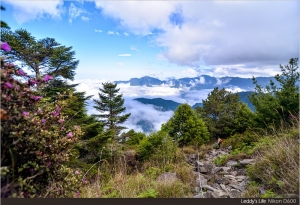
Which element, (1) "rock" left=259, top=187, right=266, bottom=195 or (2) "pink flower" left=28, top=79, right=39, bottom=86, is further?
(1) "rock" left=259, top=187, right=266, bottom=195

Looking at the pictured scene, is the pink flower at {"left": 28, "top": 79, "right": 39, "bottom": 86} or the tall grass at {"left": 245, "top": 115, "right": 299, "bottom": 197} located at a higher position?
the pink flower at {"left": 28, "top": 79, "right": 39, "bottom": 86}

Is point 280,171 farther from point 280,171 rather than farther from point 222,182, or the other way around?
point 222,182

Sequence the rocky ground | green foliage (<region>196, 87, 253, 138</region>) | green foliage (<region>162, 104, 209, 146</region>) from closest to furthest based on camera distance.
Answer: the rocky ground → green foliage (<region>162, 104, 209, 146</region>) → green foliage (<region>196, 87, 253, 138</region>)

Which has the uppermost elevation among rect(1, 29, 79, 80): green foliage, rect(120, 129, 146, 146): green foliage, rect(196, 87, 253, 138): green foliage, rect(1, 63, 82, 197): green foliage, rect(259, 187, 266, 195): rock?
rect(1, 29, 79, 80): green foliage

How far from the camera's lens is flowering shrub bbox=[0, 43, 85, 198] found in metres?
1.65

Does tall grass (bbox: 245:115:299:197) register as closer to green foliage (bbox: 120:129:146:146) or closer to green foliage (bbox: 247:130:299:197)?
green foliage (bbox: 247:130:299:197)

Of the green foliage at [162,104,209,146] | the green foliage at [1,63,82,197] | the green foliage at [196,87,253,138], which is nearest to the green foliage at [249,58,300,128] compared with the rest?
the green foliage at [162,104,209,146]

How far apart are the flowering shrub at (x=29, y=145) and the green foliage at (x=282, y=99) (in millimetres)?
6135

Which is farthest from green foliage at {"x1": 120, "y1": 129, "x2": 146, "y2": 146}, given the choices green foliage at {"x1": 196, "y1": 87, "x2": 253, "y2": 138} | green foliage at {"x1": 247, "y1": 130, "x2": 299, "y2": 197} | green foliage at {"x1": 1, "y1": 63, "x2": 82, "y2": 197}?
green foliage at {"x1": 1, "y1": 63, "x2": 82, "y2": 197}

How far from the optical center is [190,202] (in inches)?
76.9

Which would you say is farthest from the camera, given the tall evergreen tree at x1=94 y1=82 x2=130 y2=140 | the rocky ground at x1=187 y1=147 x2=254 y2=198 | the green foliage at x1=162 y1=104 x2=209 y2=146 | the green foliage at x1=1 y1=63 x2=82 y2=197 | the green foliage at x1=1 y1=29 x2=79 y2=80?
the tall evergreen tree at x1=94 y1=82 x2=130 y2=140

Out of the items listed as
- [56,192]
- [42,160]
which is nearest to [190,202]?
[56,192]

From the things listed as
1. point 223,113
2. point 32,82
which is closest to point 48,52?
point 32,82

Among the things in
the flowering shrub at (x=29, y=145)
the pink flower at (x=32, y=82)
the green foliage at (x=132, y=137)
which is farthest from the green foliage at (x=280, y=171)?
the green foliage at (x=132, y=137)
